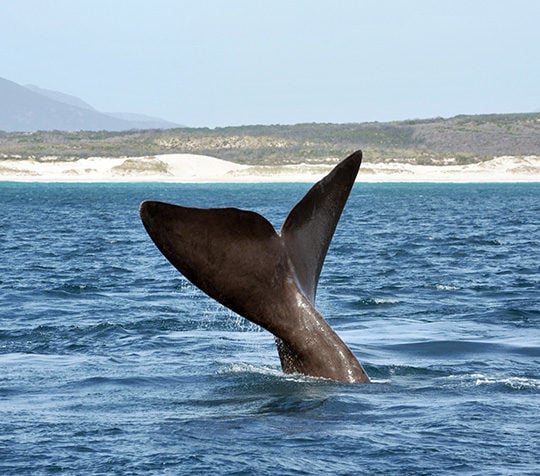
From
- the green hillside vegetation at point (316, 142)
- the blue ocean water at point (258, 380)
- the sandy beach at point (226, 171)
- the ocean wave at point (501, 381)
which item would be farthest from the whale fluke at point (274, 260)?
the green hillside vegetation at point (316, 142)

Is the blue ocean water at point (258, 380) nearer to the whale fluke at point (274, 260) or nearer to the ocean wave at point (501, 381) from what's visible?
the ocean wave at point (501, 381)

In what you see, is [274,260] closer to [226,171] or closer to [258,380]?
[258,380]

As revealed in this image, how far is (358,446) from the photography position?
8359 millimetres

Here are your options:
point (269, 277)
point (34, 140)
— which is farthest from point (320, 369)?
point (34, 140)

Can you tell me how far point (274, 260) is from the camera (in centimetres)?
888

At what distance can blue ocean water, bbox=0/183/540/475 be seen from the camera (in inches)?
320

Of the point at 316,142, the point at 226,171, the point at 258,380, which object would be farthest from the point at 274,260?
the point at 316,142

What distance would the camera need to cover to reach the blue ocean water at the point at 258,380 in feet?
26.7

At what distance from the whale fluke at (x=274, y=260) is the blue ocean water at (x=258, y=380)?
14.9 inches

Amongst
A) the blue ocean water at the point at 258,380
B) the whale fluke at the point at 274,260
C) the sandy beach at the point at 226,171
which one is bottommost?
the sandy beach at the point at 226,171

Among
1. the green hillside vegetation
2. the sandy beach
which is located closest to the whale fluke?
the sandy beach

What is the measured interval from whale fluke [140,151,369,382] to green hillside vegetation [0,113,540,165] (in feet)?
402

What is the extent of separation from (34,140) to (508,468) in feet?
535

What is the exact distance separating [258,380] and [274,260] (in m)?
2.13
